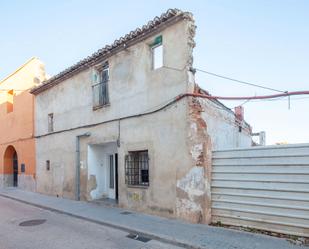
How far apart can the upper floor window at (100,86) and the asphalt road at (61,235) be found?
442 cm

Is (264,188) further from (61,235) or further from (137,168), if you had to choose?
(61,235)

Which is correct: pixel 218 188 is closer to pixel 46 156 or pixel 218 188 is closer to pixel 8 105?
pixel 46 156

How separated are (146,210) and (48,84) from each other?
8.81 m

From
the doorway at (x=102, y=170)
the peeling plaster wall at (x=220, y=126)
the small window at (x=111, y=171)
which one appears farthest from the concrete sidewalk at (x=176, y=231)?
the peeling plaster wall at (x=220, y=126)

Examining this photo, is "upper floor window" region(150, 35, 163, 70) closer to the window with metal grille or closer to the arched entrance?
the window with metal grille

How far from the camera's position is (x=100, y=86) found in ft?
38.3

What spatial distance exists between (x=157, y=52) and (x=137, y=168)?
3.93 m

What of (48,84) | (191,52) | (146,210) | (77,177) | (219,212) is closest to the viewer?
(219,212)

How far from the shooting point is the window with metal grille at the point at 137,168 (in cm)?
969

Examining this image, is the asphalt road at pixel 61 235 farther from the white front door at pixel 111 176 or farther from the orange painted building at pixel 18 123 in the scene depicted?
the orange painted building at pixel 18 123

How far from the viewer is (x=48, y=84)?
1464 cm

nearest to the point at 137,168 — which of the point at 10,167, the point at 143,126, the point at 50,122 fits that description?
the point at 143,126

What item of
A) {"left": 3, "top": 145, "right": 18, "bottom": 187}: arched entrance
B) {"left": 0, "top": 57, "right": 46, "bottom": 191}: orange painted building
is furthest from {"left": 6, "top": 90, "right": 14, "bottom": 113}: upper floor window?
{"left": 3, "top": 145, "right": 18, "bottom": 187}: arched entrance

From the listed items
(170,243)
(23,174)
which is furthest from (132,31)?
(23,174)
